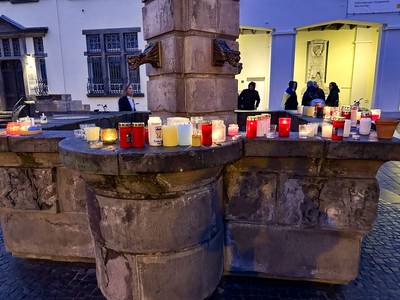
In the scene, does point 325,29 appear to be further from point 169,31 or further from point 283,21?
point 169,31

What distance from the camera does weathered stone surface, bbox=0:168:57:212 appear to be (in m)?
2.79

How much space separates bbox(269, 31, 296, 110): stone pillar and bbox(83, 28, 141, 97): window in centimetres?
547

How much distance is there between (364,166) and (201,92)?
148 centimetres

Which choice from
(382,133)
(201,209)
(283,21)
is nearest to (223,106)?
(201,209)

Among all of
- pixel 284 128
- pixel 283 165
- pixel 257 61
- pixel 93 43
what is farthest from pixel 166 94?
pixel 93 43

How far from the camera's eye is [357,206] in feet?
8.06

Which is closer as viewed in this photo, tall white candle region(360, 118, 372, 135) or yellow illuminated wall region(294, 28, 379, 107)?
tall white candle region(360, 118, 372, 135)

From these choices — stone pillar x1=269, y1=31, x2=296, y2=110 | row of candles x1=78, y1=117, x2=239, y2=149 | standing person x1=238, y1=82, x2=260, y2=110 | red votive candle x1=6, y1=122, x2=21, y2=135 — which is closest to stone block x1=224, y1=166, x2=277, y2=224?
row of candles x1=78, y1=117, x2=239, y2=149

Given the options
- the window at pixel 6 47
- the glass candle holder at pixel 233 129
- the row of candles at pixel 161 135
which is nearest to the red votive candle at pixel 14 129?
the row of candles at pixel 161 135

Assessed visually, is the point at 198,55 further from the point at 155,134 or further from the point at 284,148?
the point at 284,148

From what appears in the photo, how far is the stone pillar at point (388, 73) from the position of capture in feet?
34.0

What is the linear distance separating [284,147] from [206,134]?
25.4 inches

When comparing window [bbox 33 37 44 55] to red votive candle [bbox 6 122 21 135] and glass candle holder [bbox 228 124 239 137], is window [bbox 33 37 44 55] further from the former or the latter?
glass candle holder [bbox 228 124 239 137]

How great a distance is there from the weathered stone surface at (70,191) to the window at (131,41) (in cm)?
1084
